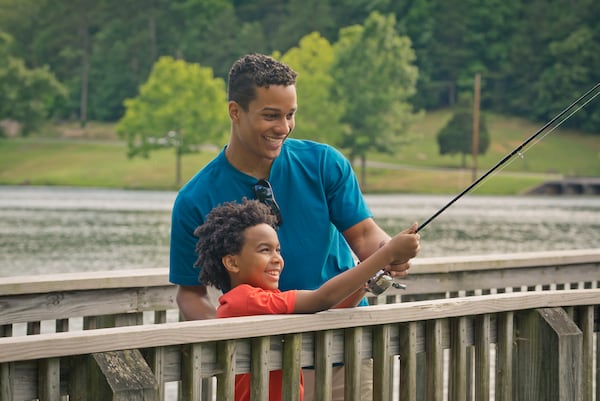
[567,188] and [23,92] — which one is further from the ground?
[23,92]

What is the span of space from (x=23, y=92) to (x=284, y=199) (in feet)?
288

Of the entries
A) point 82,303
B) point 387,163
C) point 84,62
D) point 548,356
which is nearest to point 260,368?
point 548,356

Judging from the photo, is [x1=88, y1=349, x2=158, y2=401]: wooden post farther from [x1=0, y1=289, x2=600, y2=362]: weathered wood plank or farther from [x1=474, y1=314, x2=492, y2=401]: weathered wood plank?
[x1=474, y1=314, x2=492, y2=401]: weathered wood plank

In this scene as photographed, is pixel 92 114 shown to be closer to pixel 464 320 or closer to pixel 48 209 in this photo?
pixel 48 209

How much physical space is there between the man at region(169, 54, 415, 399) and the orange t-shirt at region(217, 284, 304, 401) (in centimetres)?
28

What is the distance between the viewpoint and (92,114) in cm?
10794

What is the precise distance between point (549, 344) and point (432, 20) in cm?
10595

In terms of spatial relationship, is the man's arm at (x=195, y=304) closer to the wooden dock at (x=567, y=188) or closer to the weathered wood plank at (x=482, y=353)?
the weathered wood plank at (x=482, y=353)

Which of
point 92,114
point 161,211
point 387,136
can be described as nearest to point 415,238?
point 161,211

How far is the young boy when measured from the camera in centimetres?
381

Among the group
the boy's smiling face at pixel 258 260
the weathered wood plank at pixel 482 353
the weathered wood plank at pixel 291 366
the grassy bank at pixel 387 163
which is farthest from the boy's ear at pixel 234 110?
the grassy bank at pixel 387 163

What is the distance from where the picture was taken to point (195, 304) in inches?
167

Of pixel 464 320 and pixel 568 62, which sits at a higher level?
pixel 568 62

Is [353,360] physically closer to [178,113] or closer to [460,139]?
[178,113]
